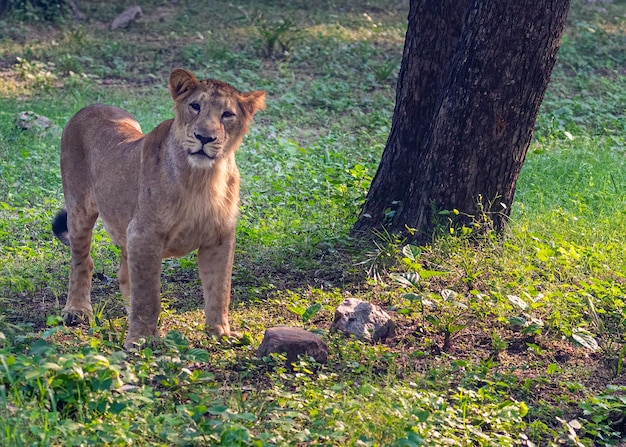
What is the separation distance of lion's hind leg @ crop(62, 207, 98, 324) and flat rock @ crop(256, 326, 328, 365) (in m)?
1.35

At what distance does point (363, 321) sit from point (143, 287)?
3.69 feet

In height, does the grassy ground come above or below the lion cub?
below

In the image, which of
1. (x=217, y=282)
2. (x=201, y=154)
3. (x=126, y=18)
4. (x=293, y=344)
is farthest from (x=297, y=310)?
(x=126, y=18)

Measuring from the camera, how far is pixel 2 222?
646cm

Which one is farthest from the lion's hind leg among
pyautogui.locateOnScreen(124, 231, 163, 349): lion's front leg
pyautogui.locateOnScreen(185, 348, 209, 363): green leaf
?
pyautogui.locateOnScreen(185, 348, 209, 363): green leaf

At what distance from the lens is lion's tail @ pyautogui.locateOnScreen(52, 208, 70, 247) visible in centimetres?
547

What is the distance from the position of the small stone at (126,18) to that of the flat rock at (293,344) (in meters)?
9.40

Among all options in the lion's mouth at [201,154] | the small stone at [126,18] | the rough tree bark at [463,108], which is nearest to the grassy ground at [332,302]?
the rough tree bark at [463,108]

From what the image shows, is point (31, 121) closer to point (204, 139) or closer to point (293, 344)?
point (204, 139)

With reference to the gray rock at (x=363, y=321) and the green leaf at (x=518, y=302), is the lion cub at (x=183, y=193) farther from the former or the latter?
the green leaf at (x=518, y=302)

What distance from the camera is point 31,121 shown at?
28.1 ft

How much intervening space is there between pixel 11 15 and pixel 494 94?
9.69 metres

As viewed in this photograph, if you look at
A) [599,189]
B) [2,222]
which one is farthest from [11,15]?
[599,189]

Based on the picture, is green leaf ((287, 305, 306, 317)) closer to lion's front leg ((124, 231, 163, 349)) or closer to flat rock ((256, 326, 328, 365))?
flat rock ((256, 326, 328, 365))
